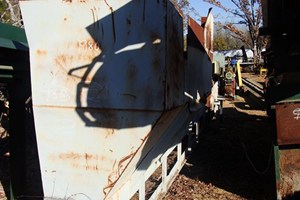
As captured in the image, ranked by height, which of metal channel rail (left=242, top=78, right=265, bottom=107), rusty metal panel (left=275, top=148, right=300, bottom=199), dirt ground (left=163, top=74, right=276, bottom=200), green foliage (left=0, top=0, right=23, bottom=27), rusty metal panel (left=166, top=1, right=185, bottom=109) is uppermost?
green foliage (left=0, top=0, right=23, bottom=27)

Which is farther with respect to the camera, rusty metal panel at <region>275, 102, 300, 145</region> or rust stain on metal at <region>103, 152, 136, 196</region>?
rusty metal panel at <region>275, 102, 300, 145</region>

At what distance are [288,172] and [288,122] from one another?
0.58 meters

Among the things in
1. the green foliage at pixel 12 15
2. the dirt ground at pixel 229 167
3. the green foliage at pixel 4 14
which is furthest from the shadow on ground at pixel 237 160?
the green foliage at pixel 4 14

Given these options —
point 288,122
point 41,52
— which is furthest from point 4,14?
point 288,122

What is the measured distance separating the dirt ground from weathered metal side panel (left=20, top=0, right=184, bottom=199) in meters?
1.50

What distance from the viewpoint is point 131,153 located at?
309cm

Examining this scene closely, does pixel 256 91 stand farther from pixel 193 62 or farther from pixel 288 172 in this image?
pixel 288 172

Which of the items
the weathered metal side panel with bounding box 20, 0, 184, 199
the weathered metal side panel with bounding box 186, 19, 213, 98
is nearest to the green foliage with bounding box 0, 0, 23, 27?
the weathered metal side panel with bounding box 186, 19, 213, 98

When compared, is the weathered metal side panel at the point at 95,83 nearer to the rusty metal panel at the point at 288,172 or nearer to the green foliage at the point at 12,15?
the rusty metal panel at the point at 288,172

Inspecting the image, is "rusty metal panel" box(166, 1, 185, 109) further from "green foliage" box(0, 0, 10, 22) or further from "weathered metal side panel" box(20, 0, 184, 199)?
"green foliage" box(0, 0, 10, 22)

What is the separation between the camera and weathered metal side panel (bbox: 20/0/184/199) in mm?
3023

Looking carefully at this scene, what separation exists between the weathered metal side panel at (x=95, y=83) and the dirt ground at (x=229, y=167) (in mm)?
1496

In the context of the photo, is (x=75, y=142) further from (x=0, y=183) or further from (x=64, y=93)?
(x=0, y=183)

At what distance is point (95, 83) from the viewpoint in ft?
10.2
